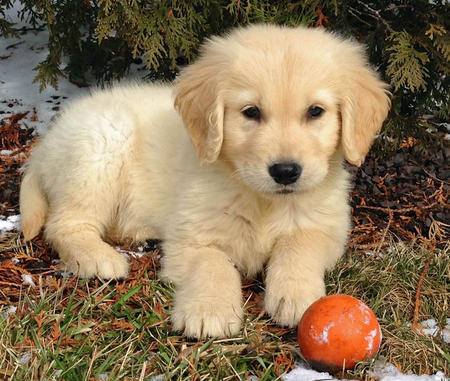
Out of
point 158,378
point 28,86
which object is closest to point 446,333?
point 158,378

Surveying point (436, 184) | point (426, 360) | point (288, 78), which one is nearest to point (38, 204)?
point (288, 78)

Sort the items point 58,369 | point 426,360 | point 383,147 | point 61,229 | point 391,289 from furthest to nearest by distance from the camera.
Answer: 1. point 383,147
2. point 61,229
3. point 391,289
4. point 426,360
5. point 58,369

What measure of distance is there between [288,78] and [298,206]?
2.33 ft

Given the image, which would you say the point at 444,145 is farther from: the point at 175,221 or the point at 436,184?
the point at 175,221

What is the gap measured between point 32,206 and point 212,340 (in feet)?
5.42

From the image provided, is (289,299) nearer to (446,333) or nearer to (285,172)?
(285,172)

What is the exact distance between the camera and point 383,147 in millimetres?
4469

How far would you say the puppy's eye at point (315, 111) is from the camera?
9.10 ft

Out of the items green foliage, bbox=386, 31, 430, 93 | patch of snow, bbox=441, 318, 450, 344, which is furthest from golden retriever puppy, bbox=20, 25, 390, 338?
green foliage, bbox=386, 31, 430, 93

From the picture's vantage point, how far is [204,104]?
288 cm

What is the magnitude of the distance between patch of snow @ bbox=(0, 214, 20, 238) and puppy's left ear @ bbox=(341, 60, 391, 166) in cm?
205

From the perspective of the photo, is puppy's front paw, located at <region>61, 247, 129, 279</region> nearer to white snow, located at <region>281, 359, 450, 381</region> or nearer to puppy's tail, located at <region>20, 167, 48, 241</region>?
puppy's tail, located at <region>20, 167, 48, 241</region>

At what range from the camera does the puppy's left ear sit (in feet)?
9.39

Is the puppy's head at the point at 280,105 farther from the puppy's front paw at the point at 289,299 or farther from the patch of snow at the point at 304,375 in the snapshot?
the patch of snow at the point at 304,375
